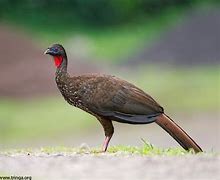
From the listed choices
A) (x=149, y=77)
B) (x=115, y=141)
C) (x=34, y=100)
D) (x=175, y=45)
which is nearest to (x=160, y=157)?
(x=115, y=141)

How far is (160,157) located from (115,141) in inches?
576

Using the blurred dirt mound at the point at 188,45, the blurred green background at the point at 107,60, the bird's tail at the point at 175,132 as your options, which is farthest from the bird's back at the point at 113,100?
the blurred dirt mound at the point at 188,45

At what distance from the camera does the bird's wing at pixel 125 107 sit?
1288cm

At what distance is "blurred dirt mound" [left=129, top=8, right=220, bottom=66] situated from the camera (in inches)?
1763

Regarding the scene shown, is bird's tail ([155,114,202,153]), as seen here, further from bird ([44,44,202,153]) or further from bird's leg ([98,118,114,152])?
bird's leg ([98,118,114,152])

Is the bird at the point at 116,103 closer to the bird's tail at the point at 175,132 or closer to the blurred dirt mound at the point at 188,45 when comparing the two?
the bird's tail at the point at 175,132

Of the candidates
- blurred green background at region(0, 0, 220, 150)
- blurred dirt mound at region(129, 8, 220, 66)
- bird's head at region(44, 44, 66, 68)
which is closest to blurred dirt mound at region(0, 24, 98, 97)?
blurred green background at region(0, 0, 220, 150)

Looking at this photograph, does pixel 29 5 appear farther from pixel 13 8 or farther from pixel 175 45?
pixel 175 45

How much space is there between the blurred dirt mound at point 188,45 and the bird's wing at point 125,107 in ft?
101

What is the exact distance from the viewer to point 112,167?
36.5 feet

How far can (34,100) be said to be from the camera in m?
34.8

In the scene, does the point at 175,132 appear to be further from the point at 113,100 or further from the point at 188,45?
the point at 188,45

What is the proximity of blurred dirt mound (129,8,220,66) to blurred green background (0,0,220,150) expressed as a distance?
5 centimetres

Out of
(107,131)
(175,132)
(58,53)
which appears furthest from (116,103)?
(58,53)
